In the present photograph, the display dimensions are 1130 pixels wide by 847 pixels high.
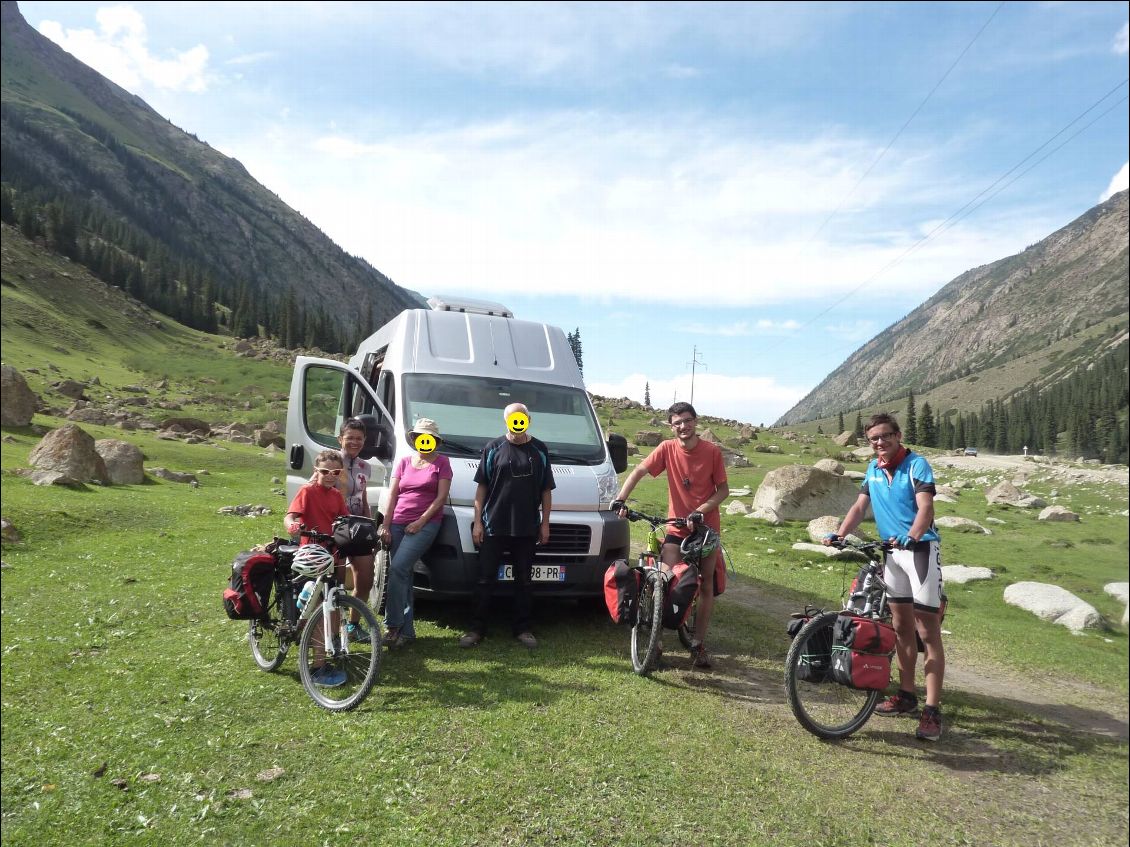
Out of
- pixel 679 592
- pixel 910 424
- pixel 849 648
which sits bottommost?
pixel 849 648

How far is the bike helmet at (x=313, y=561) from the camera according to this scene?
6.57 metres

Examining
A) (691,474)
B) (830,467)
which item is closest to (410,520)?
(691,474)

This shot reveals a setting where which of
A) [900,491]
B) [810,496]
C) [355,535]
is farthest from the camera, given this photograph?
[810,496]

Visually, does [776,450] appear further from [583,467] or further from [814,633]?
[814,633]

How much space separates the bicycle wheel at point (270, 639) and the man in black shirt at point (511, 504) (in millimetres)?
1915

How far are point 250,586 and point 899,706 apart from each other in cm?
611

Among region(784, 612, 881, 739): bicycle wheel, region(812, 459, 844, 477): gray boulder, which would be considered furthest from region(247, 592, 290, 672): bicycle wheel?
region(812, 459, 844, 477): gray boulder

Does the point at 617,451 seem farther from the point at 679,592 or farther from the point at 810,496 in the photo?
the point at 810,496

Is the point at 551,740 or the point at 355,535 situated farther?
the point at 355,535

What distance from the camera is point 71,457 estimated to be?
2094 cm

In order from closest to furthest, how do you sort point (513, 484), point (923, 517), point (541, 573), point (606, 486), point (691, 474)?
point (923, 517), point (691, 474), point (513, 484), point (541, 573), point (606, 486)

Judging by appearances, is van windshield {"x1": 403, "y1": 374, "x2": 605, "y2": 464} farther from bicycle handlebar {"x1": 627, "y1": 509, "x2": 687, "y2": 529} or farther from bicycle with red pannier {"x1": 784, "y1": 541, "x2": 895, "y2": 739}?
bicycle with red pannier {"x1": 784, "y1": 541, "x2": 895, "y2": 739}

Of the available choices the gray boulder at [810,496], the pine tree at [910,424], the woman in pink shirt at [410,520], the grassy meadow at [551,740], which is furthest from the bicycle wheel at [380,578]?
the gray boulder at [810,496]

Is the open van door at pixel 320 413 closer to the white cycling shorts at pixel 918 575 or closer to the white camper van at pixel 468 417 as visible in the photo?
the white camper van at pixel 468 417
